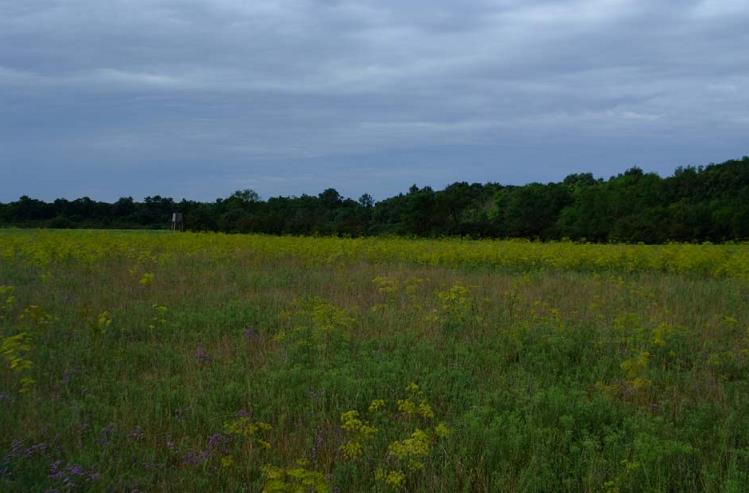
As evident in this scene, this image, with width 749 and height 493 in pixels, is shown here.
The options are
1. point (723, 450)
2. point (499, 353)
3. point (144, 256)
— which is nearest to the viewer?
point (723, 450)

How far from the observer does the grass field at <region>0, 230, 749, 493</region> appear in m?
4.70

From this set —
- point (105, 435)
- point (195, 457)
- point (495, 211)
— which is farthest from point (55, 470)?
point (495, 211)

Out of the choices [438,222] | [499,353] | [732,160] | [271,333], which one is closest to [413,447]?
[499,353]

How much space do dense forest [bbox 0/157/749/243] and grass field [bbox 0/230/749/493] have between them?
27265 mm

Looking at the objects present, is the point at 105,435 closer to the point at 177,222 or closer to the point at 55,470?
the point at 55,470

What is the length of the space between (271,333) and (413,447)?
4.66 m

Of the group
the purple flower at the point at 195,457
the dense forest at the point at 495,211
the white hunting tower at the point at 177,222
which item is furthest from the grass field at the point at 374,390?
the white hunting tower at the point at 177,222

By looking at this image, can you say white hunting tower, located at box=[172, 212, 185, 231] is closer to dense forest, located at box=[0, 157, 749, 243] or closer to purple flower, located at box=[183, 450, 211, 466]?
dense forest, located at box=[0, 157, 749, 243]

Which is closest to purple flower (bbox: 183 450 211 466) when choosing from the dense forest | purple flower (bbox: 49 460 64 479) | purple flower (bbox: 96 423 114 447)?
purple flower (bbox: 96 423 114 447)

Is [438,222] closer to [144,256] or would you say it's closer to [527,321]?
[144,256]

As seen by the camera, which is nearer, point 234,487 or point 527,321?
point 234,487

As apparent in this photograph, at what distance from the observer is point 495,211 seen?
200 ft

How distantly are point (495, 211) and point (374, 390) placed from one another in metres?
56.1

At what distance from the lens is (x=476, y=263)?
62.8 ft
